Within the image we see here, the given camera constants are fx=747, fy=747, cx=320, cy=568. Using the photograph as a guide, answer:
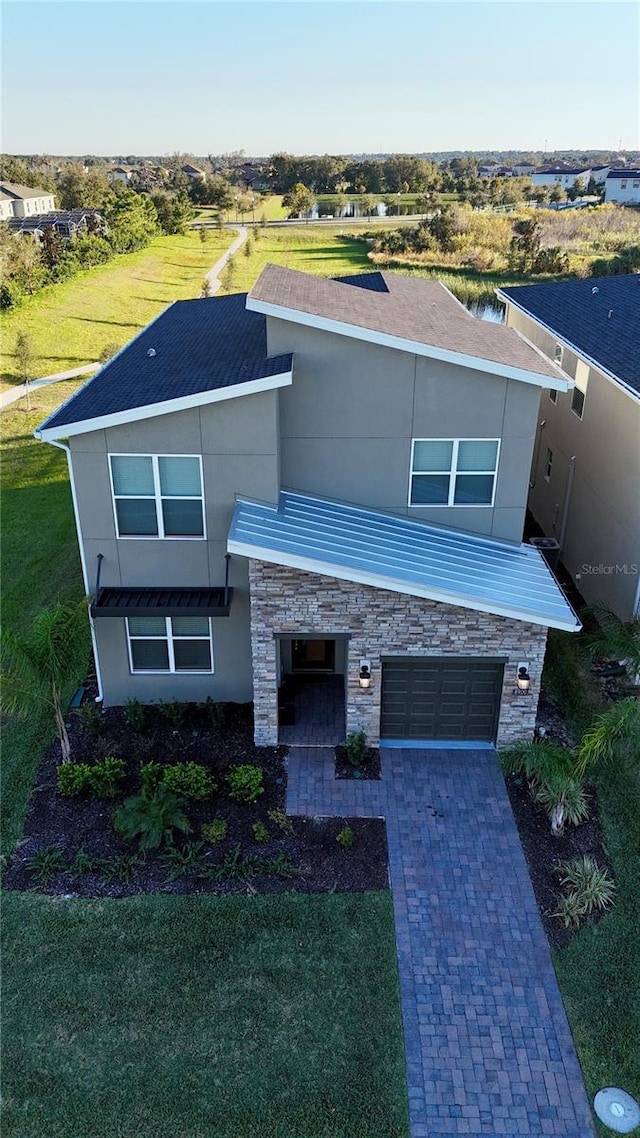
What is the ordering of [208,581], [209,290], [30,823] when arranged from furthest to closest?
[209,290], [208,581], [30,823]

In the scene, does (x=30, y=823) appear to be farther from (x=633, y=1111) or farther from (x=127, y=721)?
(x=633, y=1111)

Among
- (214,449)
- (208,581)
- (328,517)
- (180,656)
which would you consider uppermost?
(214,449)

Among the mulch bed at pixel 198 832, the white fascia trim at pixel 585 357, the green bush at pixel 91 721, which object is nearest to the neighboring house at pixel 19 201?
the white fascia trim at pixel 585 357

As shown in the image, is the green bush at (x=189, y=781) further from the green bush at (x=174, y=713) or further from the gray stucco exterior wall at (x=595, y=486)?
the gray stucco exterior wall at (x=595, y=486)

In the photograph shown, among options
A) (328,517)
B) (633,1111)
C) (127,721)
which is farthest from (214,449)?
(633,1111)

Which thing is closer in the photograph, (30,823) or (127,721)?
(30,823)

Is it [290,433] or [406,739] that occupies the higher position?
[290,433]

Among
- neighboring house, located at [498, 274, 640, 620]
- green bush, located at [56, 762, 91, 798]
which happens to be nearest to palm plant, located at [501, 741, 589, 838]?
neighboring house, located at [498, 274, 640, 620]
